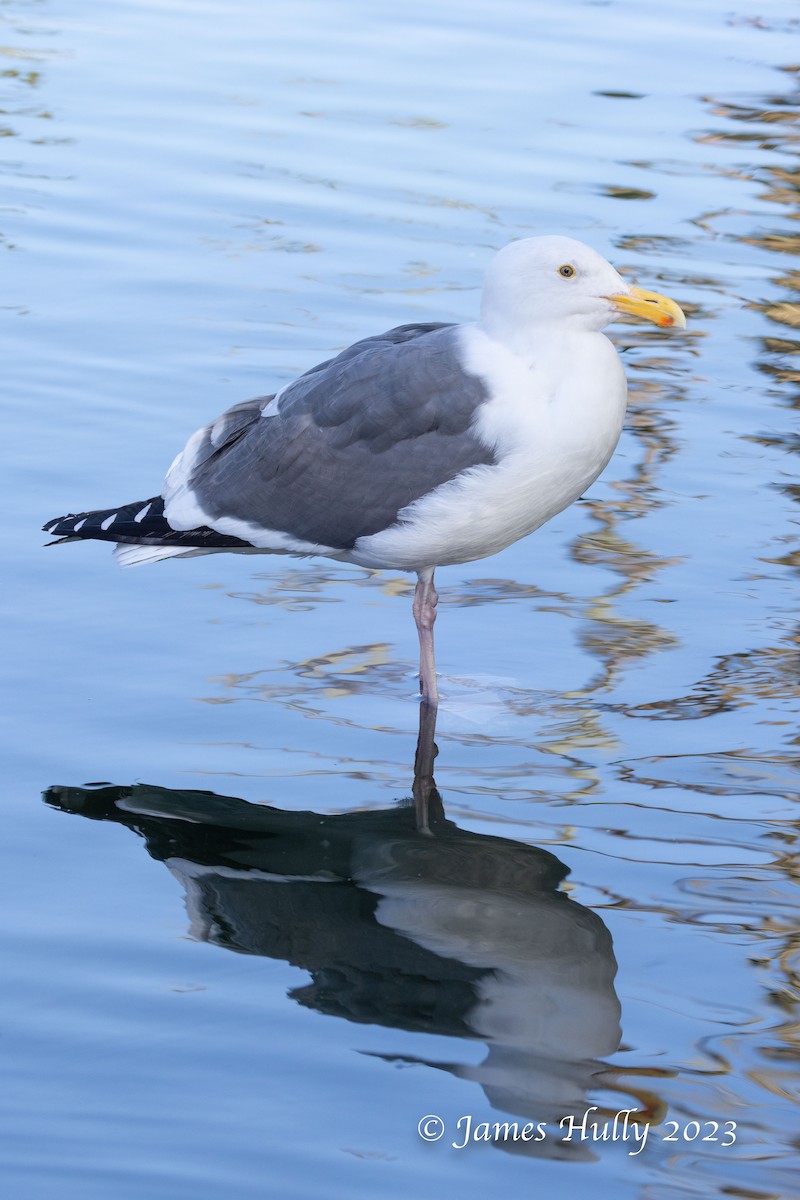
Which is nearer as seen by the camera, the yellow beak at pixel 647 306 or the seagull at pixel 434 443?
the seagull at pixel 434 443

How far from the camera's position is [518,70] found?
1198 centimetres

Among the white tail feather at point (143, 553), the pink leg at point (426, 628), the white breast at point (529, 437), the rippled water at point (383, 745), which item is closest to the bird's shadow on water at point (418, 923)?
the rippled water at point (383, 745)

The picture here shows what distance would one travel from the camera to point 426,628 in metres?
5.38

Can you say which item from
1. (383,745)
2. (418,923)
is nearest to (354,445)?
(383,745)

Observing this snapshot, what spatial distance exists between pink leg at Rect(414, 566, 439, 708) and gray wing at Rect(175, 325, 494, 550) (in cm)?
27

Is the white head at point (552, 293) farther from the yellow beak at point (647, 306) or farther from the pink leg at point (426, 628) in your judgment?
the pink leg at point (426, 628)

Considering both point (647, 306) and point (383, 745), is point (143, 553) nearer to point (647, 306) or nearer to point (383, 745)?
point (383, 745)

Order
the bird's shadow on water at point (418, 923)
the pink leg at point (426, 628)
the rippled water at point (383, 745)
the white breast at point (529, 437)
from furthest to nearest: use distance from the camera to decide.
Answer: the pink leg at point (426, 628) < the white breast at point (529, 437) < the bird's shadow on water at point (418, 923) < the rippled water at point (383, 745)

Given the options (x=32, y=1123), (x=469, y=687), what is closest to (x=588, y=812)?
(x=469, y=687)

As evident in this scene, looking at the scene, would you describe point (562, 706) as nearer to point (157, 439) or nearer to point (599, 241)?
point (157, 439)

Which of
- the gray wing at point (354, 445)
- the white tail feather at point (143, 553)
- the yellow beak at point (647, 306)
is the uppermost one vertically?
the yellow beak at point (647, 306)

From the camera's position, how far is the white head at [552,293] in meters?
4.99

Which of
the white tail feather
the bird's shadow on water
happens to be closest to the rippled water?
the bird's shadow on water

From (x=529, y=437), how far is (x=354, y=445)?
0.62 m
